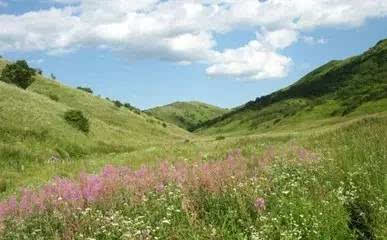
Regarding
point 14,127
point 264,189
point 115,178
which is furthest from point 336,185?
point 14,127

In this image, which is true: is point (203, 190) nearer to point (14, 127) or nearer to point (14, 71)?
point (14, 127)

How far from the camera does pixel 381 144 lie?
→ 13750 millimetres

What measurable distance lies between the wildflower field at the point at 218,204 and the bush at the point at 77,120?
148ft

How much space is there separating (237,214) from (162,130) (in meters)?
89.2

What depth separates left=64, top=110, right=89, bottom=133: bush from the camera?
57344 millimetres

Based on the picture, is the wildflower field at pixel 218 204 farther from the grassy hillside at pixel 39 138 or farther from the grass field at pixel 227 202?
the grassy hillside at pixel 39 138

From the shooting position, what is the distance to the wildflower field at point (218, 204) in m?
8.77

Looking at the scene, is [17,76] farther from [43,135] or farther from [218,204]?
[218,204]

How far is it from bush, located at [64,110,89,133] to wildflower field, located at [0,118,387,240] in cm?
4524

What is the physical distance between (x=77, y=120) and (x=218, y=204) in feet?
165

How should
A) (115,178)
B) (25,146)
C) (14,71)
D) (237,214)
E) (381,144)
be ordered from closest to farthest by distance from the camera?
1. (237,214)
2. (115,178)
3. (381,144)
4. (25,146)
5. (14,71)

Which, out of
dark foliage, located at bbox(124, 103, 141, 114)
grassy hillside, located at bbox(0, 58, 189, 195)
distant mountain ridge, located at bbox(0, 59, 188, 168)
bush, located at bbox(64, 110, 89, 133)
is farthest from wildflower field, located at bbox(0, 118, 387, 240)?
dark foliage, located at bbox(124, 103, 141, 114)

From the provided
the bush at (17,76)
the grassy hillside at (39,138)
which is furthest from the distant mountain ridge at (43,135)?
the bush at (17,76)

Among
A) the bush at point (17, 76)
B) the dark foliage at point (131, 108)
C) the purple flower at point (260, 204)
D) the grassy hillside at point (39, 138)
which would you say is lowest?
the purple flower at point (260, 204)
